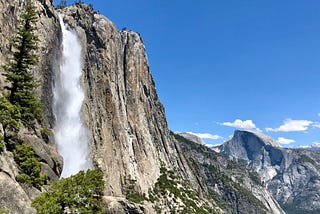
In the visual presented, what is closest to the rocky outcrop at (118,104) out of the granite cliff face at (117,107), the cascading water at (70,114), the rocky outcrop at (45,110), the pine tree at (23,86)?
the granite cliff face at (117,107)

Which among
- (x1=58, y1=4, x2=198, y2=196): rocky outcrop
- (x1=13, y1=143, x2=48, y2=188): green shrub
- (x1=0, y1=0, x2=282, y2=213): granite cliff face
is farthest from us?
(x1=58, y1=4, x2=198, y2=196): rocky outcrop

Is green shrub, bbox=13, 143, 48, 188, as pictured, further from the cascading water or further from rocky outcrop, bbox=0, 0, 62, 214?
the cascading water

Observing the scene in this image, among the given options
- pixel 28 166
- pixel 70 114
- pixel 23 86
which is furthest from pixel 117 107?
pixel 28 166

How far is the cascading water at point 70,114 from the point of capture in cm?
7931

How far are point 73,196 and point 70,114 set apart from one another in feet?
179

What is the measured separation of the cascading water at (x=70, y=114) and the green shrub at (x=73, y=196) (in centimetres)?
4193

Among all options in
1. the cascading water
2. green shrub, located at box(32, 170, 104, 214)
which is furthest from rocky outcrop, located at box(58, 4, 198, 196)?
green shrub, located at box(32, 170, 104, 214)

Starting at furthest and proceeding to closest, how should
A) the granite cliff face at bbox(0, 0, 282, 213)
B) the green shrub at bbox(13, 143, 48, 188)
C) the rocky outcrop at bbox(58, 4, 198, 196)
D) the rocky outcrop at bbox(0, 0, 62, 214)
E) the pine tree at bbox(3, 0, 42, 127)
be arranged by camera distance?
the rocky outcrop at bbox(58, 4, 198, 196) → the granite cliff face at bbox(0, 0, 282, 213) → the pine tree at bbox(3, 0, 42, 127) → the green shrub at bbox(13, 143, 48, 188) → the rocky outcrop at bbox(0, 0, 62, 214)

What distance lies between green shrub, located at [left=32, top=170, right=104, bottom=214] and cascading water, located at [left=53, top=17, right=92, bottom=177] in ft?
138

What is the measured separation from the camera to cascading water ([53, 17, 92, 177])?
7931 centimetres

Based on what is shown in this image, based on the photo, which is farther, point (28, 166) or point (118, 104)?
point (118, 104)

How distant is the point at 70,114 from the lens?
85.1 metres

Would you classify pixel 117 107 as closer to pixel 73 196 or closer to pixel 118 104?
pixel 118 104

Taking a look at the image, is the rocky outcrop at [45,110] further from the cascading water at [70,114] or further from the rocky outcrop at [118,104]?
the rocky outcrop at [118,104]
